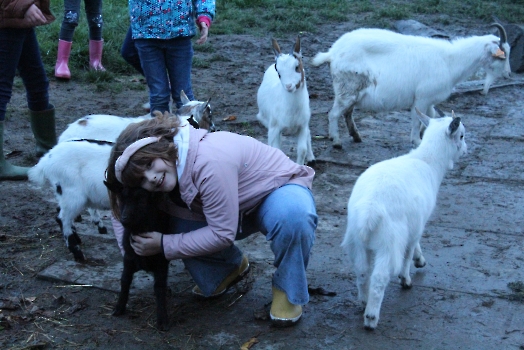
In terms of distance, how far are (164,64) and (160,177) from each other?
2547 mm

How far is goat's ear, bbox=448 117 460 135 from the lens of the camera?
12.8 feet

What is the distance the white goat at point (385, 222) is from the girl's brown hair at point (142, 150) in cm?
95

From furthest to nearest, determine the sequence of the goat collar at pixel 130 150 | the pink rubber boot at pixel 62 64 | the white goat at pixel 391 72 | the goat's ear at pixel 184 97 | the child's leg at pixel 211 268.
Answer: the pink rubber boot at pixel 62 64, the white goat at pixel 391 72, the goat's ear at pixel 184 97, the child's leg at pixel 211 268, the goat collar at pixel 130 150

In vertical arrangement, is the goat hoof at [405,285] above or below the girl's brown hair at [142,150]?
below

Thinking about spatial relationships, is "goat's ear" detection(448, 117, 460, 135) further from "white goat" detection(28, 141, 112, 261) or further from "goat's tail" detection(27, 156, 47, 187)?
"goat's tail" detection(27, 156, 47, 187)

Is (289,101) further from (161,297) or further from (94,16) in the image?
(94,16)

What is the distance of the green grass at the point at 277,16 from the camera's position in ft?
27.9

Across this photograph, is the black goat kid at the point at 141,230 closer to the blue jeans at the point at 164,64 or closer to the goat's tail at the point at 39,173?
the goat's tail at the point at 39,173

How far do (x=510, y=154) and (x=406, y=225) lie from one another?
317cm

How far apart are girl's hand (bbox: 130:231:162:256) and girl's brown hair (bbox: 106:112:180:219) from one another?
8.5 inches

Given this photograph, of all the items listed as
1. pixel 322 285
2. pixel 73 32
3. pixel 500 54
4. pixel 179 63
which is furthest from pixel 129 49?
pixel 500 54

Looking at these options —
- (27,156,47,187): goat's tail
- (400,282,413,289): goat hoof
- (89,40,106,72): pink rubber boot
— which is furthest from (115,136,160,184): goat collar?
(89,40,106,72): pink rubber boot

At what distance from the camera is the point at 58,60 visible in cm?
778

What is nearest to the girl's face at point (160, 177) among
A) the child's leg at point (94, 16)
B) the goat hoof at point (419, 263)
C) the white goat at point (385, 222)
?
the white goat at point (385, 222)
